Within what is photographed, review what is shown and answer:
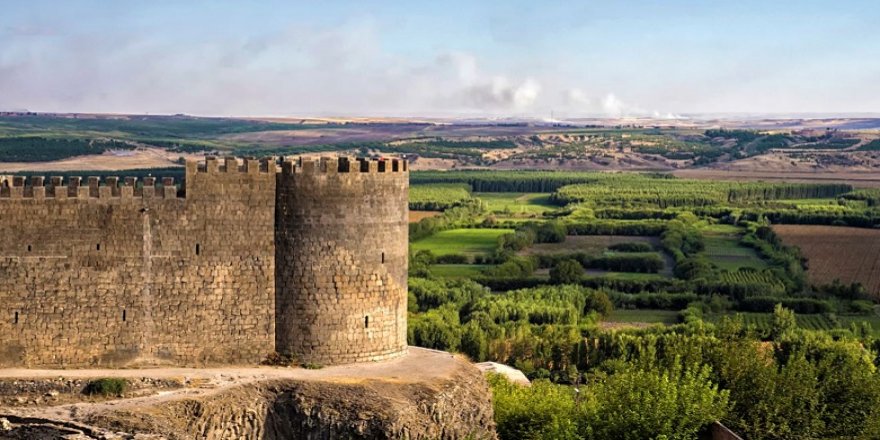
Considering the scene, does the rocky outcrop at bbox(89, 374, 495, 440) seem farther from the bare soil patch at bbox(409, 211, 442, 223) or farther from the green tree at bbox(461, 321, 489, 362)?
the bare soil patch at bbox(409, 211, 442, 223)

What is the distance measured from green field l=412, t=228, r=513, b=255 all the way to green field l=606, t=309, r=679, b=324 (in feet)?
75.6

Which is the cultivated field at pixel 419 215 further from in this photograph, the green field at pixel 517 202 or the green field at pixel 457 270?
the green field at pixel 457 270

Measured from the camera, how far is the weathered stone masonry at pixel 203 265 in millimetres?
26438

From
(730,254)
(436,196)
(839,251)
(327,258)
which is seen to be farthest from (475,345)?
(436,196)

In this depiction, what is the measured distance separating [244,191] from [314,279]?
8.30 feet

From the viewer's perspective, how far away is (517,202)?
146 m

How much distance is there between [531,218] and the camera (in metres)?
124

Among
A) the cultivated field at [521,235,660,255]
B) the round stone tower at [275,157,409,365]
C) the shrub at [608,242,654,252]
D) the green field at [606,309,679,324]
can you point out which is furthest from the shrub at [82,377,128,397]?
the shrub at [608,242,654,252]

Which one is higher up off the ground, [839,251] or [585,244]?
[839,251]

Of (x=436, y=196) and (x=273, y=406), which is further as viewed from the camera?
(x=436, y=196)

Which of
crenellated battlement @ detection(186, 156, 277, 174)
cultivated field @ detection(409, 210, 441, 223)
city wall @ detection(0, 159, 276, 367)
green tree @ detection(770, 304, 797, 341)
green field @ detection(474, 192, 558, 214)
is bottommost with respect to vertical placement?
green field @ detection(474, 192, 558, 214)

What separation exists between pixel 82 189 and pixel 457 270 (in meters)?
59.9

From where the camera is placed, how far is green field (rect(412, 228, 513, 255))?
96.0 m

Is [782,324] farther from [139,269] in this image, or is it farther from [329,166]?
[139,269]
